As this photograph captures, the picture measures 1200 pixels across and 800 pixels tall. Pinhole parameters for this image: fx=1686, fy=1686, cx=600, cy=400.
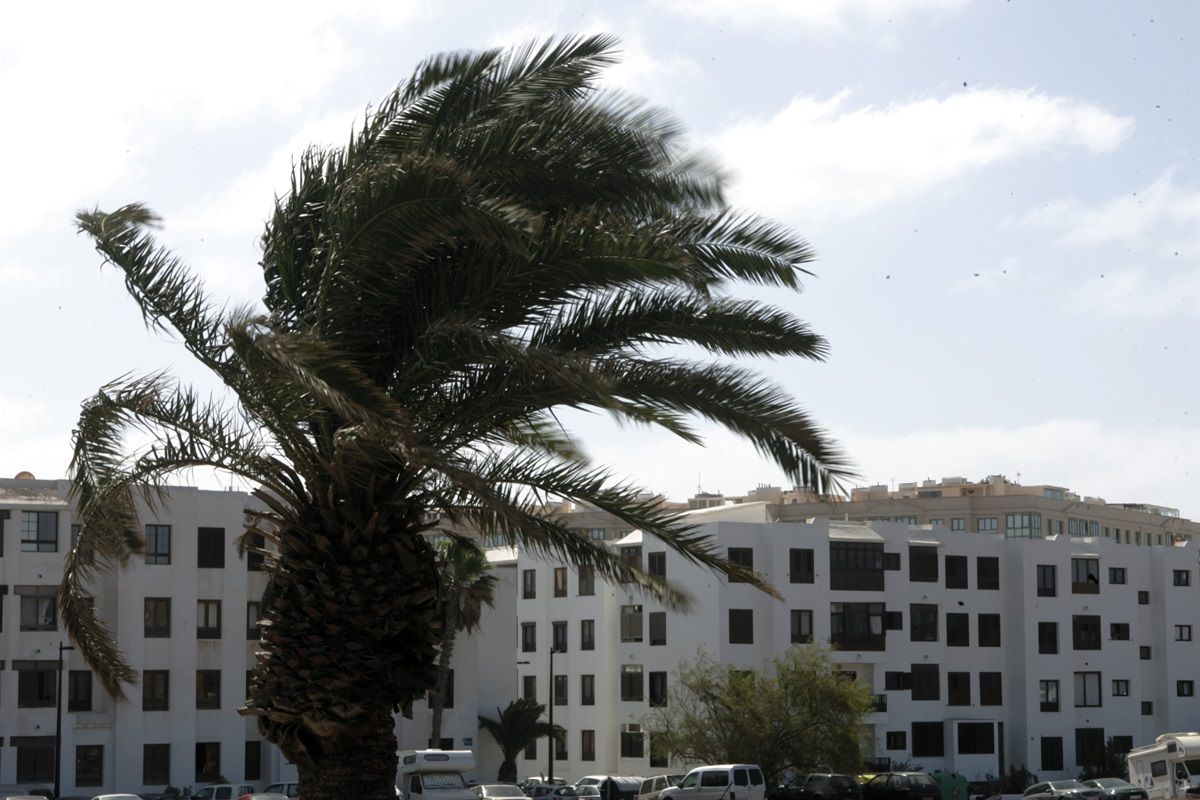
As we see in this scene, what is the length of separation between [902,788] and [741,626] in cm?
1291

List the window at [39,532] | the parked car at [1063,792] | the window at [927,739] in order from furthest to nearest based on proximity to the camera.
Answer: the window at [927,739] < the window at [39,532] < the parked car at [1063,792]

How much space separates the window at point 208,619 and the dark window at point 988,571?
3619 centimetres

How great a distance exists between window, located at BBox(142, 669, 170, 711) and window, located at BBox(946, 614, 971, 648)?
117 ft

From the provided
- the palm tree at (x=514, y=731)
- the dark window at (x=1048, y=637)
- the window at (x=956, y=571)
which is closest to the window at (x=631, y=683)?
the palm tree at (x=514, y=731)

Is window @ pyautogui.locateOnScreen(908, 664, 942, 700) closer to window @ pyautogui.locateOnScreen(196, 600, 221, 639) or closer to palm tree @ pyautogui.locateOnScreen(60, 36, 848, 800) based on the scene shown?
window @ pyautogui.locateOnScreen(196, 600, 221, 639)

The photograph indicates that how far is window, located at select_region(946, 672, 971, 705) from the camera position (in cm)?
7625

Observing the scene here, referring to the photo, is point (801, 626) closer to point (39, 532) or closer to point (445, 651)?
point (445, 651)

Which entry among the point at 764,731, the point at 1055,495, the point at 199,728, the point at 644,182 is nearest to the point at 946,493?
the point at 1055,495

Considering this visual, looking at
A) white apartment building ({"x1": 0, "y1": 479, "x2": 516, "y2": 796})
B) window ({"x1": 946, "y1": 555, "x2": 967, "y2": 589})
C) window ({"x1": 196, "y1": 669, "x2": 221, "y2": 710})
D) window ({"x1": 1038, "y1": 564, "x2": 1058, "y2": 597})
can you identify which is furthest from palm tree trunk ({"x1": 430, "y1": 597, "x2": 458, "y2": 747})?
window ({"x1": 1038, "y1": 564, "x2": 1058, "y2": 597})

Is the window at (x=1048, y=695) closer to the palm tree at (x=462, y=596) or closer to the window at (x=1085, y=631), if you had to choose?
the window at (x=1085, y=631)

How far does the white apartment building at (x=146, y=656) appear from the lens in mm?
56000

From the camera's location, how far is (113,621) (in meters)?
57.5

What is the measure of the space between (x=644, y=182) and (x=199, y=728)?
4846cm

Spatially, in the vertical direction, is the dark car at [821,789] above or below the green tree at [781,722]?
below
